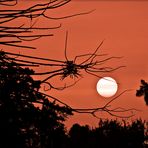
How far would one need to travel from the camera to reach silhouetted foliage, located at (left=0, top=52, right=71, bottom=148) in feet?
13.3

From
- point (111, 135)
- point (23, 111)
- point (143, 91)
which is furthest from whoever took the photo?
point (143, 91)

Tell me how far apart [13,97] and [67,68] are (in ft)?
1.78

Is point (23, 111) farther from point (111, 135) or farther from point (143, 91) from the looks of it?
point (143, 91)

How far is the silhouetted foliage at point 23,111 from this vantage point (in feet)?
13.3

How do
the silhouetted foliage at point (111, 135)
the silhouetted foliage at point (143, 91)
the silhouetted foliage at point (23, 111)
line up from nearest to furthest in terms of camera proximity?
the silhouetted foliage at point (23, 111) → the silhouetted foliage at point (111, 135) → the silhouetted foliage at point (143, 91)

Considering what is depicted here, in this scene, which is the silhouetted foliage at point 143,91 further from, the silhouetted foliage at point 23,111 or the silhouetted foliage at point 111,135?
the silhouetted foliage at point 23,111

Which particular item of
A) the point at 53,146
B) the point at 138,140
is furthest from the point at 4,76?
the point at 138,140

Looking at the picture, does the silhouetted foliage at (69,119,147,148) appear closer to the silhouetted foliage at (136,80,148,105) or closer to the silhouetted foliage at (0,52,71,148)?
the silhouetted foliage at (136,80,148,105)

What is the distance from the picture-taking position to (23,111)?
413 centimetres

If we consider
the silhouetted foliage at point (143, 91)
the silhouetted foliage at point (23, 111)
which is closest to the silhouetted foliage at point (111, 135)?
the silhouetted foliage at point (143, 91)

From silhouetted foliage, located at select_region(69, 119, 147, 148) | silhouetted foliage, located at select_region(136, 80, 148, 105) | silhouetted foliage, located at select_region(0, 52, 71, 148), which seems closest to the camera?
silhouetted foliage, located at select_region(0, 52, 71, 148)

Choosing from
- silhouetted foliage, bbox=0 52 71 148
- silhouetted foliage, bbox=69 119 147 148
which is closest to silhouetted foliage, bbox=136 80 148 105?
silhouetted foliage, bbox=69 119 147 148

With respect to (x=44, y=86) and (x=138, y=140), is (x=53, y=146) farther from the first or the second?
(x=138, y=140)

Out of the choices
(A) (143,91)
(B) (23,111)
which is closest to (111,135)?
(A) (143,91)
